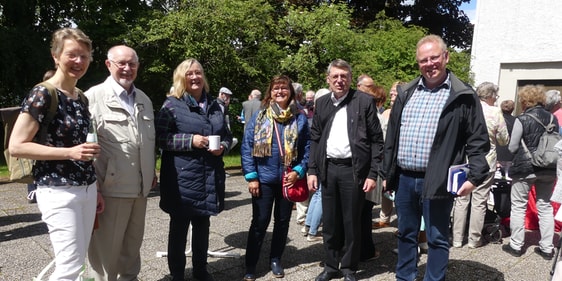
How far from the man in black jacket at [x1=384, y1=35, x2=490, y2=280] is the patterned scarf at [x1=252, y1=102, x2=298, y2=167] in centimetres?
84

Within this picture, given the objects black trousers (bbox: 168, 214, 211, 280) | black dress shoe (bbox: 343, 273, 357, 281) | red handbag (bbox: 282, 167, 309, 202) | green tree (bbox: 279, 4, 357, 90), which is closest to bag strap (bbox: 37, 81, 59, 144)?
black trousers (bbox: 168, 214, 211, 280)

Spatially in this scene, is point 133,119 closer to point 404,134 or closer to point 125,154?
point 125,154

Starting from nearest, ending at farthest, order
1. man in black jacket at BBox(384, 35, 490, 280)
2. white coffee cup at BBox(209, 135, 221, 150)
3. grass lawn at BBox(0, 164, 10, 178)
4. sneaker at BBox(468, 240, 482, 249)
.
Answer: man in black jacket at BBox(384, 35, 490, 280) < white coffee cup at BBox(209, 135, 221, 150) < sneaker at BBox(468, 240, 482, 249) < grass lawn at BBox(0, 164, 10, 178)

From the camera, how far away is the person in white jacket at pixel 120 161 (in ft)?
9.60

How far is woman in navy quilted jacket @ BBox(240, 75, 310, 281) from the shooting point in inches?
147

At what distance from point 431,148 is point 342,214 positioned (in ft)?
3.51

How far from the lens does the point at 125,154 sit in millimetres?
2969

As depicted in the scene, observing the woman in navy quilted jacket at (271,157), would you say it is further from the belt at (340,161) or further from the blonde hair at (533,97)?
the blonde hair at (533,97)

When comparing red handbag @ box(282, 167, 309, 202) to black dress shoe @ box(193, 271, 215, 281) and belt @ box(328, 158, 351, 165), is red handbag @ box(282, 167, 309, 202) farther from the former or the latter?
black dress shoe @ box(193, 271, 215, 281)

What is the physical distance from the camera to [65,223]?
7.96 feet

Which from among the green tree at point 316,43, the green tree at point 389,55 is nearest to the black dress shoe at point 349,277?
the green tree at point 316,43

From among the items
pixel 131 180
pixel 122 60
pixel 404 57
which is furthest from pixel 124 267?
pixel 404 57

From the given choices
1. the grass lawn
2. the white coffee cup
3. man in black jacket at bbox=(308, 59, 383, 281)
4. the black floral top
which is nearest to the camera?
the black floral top

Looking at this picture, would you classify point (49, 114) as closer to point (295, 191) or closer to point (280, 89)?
point (280, 89)
